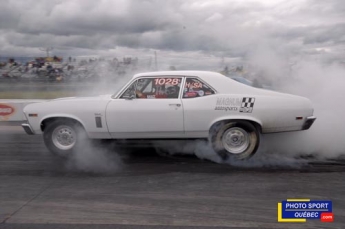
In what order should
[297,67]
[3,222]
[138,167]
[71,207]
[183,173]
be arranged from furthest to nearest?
[297,67] < [138,167] < [183,173] < [71,207] < [3,222]

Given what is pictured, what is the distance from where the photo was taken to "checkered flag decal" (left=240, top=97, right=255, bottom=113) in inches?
211

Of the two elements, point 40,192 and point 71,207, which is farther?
point 40,192

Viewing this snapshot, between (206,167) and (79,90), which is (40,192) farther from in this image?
(79,90)

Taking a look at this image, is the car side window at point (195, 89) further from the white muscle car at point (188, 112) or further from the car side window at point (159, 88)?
the car side window at point (159, 88)

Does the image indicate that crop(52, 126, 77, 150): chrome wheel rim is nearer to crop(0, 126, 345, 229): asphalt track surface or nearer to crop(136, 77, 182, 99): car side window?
crop(0, 126, 345, 229): asphalt track surface

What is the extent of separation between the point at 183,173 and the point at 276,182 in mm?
1278

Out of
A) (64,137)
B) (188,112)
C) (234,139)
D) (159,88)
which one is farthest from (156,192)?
(64,137)

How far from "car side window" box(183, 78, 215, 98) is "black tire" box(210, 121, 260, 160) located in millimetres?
542

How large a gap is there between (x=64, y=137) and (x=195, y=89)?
2.31 m

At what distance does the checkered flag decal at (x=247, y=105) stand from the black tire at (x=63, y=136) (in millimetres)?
2572

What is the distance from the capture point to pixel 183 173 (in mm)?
5012

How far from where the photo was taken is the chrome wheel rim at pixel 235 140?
217 inches

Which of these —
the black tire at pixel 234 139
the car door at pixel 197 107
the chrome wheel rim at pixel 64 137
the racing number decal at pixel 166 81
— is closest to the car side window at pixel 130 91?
the racing number decal at pixel 166 81

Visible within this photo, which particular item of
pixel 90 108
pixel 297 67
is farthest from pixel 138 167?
pixel 297 67
